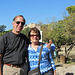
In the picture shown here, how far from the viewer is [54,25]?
12.5 meters

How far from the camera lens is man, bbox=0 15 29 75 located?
225cm

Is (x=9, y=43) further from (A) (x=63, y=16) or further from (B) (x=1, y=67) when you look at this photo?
(A) (x=63, y=16)

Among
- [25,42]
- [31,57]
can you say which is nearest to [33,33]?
[25,42]

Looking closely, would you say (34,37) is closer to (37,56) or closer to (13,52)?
(37,56)

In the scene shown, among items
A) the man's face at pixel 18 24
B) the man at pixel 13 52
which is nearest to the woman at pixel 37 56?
the man at pixel 13 52

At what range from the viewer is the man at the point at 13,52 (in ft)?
7.38

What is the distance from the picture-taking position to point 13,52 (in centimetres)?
226

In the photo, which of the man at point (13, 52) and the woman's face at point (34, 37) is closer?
the man at point (13, 52)

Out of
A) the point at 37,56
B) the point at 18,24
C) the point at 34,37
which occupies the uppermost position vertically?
the point at 18,24

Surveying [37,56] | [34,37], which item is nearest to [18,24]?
[34,37]

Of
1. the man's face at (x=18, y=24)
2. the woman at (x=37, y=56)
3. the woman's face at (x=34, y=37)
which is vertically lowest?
the woman at (x=37, y=56)

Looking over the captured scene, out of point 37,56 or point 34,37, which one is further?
point 34,37

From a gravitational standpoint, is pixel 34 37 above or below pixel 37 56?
above

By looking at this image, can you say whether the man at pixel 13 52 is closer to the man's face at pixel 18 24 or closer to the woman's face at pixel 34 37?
the man's face at pixel 18 24
